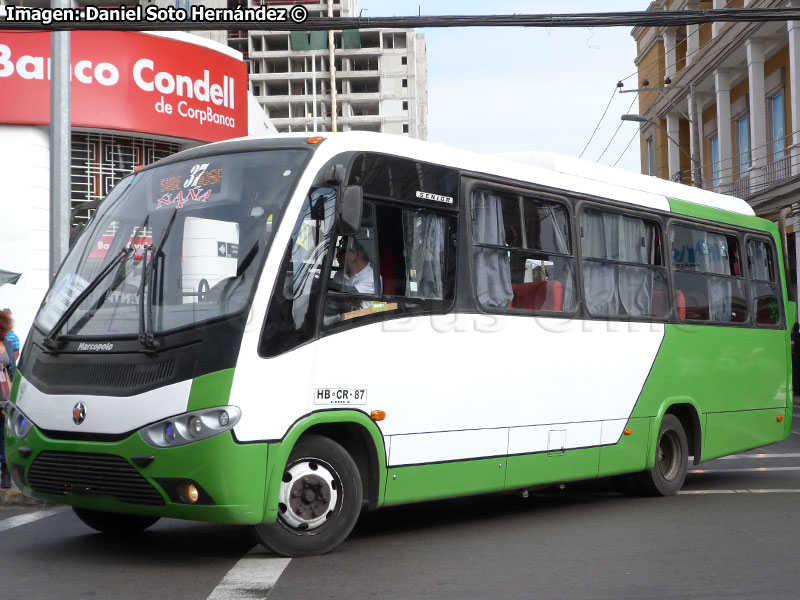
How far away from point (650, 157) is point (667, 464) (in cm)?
3832

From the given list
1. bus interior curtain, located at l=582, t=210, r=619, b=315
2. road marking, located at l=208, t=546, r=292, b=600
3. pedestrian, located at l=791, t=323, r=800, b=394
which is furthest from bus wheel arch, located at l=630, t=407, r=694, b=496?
pedestrian, located at l=791, t=323, r=800, b=394

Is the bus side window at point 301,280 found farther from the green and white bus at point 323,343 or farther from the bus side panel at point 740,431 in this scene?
the bus side panel at point 740,431

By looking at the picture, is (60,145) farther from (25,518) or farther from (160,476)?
(160,476)

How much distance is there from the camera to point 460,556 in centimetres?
747

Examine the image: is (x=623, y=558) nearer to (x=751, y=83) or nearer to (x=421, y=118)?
(x=751, y=83)

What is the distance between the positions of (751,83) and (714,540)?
2796 cm

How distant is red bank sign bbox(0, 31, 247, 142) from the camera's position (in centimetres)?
2147

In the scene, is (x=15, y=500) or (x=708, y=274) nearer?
(x=15, y=500)

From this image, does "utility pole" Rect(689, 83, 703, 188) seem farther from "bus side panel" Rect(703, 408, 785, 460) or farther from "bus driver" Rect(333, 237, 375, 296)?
"bus driver" Rect(333, 237, 375, 296)

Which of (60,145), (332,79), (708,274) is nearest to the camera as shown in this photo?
(708,274)

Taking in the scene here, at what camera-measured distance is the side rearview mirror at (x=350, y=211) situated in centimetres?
735

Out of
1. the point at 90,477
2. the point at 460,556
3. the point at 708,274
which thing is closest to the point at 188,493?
the point at 90,477

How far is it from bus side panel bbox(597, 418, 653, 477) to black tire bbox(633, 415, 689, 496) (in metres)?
0.30

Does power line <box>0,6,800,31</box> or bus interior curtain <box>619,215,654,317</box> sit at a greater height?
power line <box>0,6,800,31</box>
